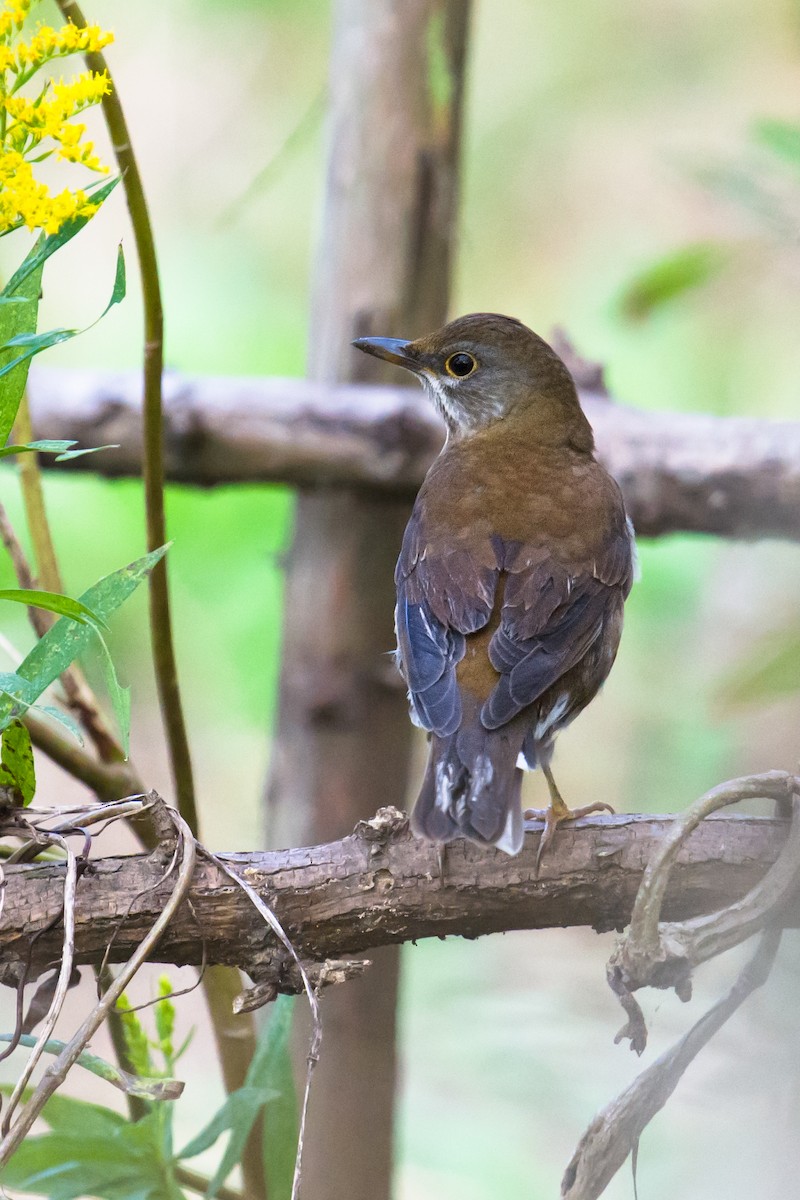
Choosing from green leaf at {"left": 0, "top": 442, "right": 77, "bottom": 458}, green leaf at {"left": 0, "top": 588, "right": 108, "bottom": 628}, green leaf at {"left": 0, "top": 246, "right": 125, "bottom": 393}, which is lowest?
green leaf at {"left": 0, "top": 588, "right": 108, "bottom": 628}

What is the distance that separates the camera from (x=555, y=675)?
2396 mm

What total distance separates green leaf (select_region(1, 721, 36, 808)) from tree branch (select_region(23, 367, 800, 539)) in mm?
1949

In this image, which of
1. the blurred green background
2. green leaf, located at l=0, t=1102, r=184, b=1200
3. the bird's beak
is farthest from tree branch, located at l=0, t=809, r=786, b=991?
the blurred green background

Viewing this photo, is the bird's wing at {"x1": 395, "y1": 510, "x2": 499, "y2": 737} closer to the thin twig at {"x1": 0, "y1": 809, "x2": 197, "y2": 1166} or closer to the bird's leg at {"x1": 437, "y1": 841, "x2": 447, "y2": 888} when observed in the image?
the bird's leg at {"x1": 437, "y1": 841, "x2": 447, "y2": 888}

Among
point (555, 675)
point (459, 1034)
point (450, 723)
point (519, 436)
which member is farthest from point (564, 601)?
point (459, 1034)

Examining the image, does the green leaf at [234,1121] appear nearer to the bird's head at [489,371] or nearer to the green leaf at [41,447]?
the green leaf at [41,447]

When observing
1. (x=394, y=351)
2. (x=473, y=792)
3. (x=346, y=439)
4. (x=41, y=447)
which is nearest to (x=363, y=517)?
(x=346, y=439)

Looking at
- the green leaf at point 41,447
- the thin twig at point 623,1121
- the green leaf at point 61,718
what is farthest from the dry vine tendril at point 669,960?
the green leaf at point 41,447

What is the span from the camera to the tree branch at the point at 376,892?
171 centimetres

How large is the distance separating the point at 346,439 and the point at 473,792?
1.63 metres

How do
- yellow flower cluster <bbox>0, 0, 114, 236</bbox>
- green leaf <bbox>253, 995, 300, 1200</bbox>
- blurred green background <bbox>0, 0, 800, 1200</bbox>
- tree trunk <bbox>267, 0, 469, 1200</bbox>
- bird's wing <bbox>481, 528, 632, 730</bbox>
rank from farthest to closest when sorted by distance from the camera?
Answer: blurred green background <bbox>0, 0, 800, 1200</bbox> < tree trunk <bbox>267, 0, 469, 1200</bbox> < bird's wing <bbox>481, 528, 632, 730</bbox> < green leaf <bbox>253, 995, 300, 1200</bbox> < yellow flower cluster <bbox>0, 0, 114, 236</bbox>

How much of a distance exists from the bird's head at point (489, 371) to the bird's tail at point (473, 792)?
123 centimetres

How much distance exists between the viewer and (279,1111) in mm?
2117

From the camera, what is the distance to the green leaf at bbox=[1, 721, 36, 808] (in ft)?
5.57
